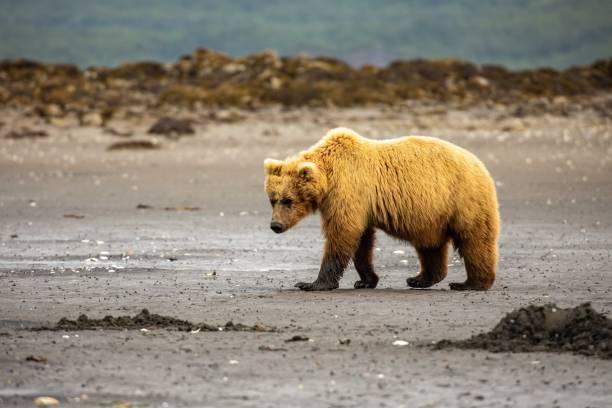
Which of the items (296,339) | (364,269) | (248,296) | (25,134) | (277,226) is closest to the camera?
(296,339)

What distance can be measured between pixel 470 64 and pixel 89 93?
18978mm

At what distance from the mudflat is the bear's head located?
0.69 meters

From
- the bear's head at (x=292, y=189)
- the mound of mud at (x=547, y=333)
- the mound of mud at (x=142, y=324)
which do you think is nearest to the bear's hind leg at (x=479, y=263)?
the bear's head at (x=292, y=189)

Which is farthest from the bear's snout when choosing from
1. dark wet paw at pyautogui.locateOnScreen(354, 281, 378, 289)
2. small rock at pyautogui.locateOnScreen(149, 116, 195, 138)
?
small rock at pyautogui.locateOnScreen(149, 116, 195, 138)

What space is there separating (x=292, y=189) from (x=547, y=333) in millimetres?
3835

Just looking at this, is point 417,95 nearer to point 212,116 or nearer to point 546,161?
point 212,116

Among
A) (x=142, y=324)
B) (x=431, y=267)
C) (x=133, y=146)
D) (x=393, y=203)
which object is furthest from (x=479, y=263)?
(x=133, y=146)

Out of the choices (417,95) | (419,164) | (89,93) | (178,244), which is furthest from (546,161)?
(89,93)

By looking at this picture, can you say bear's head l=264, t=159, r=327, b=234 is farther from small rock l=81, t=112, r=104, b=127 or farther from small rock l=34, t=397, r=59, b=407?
small rock l=81, t=112, r=104, b=127

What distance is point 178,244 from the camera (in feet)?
52.3

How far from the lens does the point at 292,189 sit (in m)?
12.4

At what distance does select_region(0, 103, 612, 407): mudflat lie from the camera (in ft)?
26.2

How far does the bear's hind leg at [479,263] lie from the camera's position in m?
12.1

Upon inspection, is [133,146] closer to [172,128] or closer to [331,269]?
[172,128]
